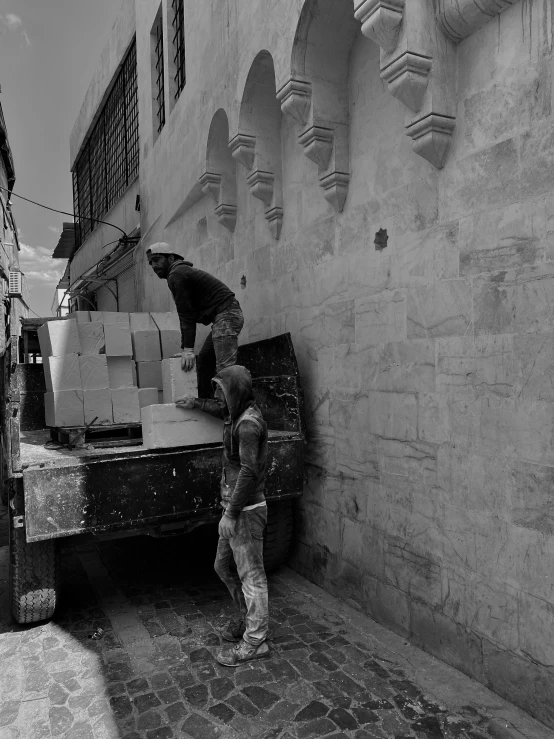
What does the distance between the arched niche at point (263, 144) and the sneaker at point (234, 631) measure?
390 centimetres

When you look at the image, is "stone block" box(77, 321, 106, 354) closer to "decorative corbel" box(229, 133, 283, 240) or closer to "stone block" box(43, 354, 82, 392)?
"stone block" box(43, 354, 82, 392)

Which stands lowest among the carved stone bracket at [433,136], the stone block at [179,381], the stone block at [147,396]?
the stone block at [147,396]

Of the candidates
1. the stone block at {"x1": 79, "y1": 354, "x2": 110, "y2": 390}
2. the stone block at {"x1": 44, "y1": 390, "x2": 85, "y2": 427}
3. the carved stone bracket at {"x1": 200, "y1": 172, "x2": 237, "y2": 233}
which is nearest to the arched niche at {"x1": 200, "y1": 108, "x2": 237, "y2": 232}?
the carved stone bracket at {"x1": 200, "y1": 172, "x2": 237, "y2": 233}

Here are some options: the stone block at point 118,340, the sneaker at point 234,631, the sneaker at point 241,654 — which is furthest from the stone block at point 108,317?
the sneaker at point 241,654

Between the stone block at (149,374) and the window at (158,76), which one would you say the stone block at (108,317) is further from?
the window at (158,76)

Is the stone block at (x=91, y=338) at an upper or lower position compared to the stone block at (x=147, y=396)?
upper

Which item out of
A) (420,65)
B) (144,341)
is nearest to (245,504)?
(144,341)

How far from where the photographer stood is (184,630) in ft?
14.2

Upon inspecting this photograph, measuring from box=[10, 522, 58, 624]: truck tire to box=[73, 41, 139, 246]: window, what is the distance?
10.5 meters

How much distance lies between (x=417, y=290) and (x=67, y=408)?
3.43 meters

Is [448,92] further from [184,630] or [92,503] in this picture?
[184,630]

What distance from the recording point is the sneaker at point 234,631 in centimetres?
411

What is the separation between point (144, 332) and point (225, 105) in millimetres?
2957

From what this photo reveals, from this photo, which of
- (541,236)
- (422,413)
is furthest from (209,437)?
(541,236)
